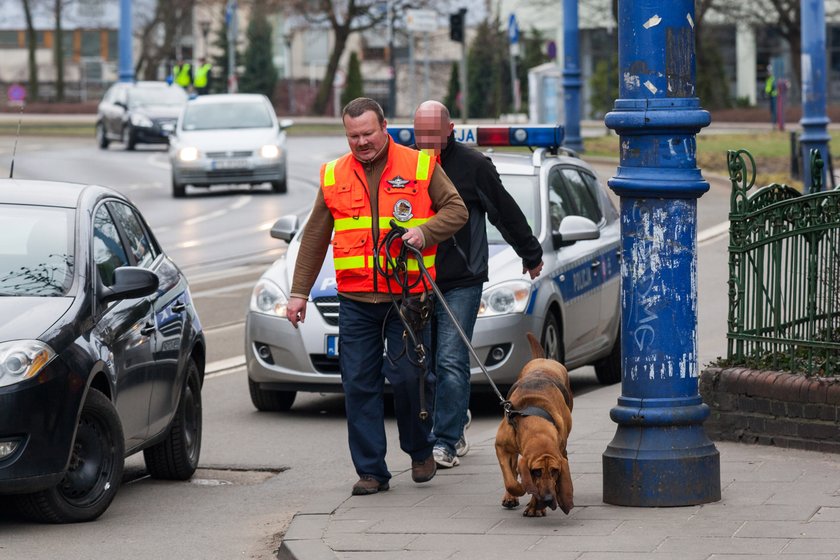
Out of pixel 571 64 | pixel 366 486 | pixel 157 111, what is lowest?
pixel 366 486

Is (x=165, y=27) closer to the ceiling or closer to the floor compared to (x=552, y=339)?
closer to the ceiling

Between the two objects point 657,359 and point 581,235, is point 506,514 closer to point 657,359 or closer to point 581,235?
point 657,359

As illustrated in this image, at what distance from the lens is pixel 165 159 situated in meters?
→ 39.6

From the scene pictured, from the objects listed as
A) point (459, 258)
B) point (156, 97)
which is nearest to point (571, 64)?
point (156, 97)

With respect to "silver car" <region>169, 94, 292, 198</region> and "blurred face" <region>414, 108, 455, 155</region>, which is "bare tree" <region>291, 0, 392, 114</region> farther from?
"blurred face" <region>414, 108, 455, 155</region>

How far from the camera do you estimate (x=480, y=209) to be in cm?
834

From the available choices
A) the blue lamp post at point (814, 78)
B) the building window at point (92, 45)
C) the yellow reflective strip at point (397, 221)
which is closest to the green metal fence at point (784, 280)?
the yellow reflective strip at point (397, 221)

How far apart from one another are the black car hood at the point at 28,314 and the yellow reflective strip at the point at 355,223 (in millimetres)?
1206

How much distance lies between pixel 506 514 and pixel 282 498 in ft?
5.14

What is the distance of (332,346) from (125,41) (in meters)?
42.8

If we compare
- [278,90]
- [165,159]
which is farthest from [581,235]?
[278,90]

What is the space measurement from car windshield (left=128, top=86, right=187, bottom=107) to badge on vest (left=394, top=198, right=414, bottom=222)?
34739 mm

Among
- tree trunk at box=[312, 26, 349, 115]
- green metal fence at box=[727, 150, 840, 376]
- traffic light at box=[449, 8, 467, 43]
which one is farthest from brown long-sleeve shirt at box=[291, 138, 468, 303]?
tree trunk at box=[312, 26, 349, 115]

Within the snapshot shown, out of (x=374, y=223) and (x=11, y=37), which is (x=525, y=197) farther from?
(x=11, y=37)
